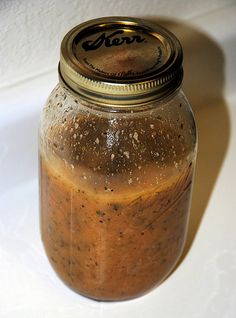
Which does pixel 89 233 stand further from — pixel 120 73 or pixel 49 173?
pixel 120 73

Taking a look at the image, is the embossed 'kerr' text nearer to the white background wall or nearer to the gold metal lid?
the gold metal lid

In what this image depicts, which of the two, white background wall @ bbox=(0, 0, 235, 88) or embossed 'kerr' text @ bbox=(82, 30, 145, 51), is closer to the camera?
embossed 'kerr' text @ bbox=(82, 30, 145, 51)

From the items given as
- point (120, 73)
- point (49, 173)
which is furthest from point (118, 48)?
point (49, 173)

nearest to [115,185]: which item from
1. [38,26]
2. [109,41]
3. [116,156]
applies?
[116,156]

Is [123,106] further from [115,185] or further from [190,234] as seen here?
[190,234]

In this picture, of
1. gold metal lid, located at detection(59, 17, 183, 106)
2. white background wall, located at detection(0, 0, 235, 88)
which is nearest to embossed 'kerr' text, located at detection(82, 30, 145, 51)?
gold metal lid, located at detection(59, 17, 183, 106)
